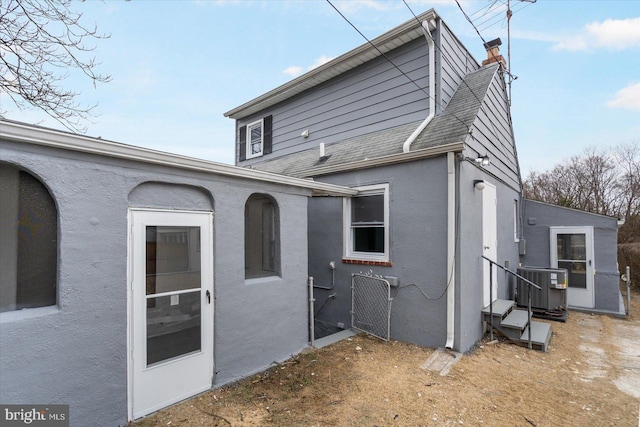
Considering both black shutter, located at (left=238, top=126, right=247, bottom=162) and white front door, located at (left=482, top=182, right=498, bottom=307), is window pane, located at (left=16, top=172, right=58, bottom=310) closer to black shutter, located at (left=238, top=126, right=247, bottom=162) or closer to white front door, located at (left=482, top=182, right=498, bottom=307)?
white front door, located at (left=482, top=182, right=498, bottom=307)

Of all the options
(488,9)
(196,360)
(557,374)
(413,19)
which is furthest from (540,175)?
(196,360)

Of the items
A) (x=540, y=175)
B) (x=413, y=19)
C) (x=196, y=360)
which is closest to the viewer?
(x=196, y=360)

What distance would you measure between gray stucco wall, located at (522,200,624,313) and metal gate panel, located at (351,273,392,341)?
544cm

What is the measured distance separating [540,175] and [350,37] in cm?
1759

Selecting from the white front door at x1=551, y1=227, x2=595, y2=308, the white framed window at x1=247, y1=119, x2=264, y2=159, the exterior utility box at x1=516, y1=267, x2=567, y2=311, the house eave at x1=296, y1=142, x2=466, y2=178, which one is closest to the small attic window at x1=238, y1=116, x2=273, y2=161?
the white framed window at x1=247, y1=119, x2=264, y2=159

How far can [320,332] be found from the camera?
6.48 meters

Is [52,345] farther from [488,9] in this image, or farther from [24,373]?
[488,9]

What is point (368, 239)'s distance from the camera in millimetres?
5762

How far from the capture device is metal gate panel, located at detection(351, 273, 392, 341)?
520 centimetres

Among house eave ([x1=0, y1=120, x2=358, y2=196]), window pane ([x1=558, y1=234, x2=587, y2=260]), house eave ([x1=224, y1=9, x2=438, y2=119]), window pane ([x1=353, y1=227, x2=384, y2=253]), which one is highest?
house eave ([x1=224, y1=9, x2=438, y2=119])

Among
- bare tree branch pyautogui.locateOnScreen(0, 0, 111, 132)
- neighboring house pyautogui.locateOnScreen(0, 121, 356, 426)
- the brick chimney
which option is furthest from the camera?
the brick chimney

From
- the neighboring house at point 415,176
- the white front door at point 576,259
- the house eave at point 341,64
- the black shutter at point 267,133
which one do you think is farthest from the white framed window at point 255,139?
the white front door at point 576,259

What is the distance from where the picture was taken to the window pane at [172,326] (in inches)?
122

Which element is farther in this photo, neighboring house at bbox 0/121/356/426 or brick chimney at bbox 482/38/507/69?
brick chimney at bbox 482/38/507/69
